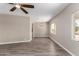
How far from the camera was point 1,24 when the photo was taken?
7770mm

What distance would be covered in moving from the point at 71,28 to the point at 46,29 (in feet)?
32.9

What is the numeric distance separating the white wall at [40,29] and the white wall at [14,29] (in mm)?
5310

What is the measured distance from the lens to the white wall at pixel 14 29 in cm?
788

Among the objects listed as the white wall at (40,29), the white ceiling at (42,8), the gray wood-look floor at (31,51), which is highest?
the white ceiling at (42,8)

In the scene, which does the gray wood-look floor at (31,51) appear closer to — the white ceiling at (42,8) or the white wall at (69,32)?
the white wall at (69,32)

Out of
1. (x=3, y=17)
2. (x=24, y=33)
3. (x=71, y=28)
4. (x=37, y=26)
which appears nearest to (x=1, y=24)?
(x=3, y=17)

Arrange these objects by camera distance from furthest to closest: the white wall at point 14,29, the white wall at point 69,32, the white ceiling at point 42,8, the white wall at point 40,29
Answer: the white wall at point 40,29
the white wall at point 14,29
the white ceiling at point 42,8
the white wall at point 69,32

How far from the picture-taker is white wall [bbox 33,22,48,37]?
14.6 meters

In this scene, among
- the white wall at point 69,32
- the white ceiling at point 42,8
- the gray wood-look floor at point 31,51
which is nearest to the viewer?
the white wall at point 69,32

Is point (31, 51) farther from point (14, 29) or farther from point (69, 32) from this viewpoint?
point (14, 29)

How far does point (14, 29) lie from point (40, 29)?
21.3 feet

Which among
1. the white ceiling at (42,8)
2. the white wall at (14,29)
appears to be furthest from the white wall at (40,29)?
the white ceiling at (42,8)

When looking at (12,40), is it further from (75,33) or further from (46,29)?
(46,29)

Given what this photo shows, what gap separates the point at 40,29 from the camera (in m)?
14.6
